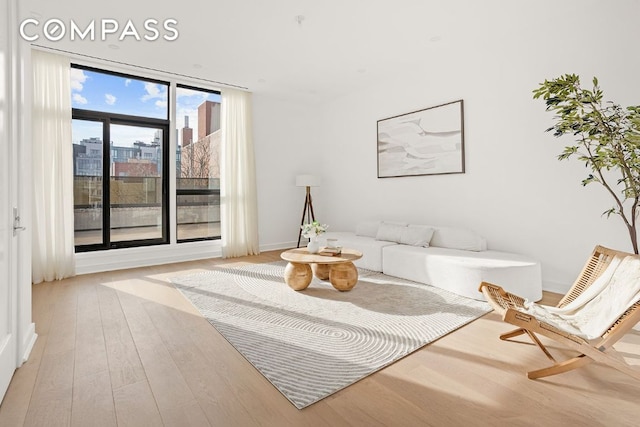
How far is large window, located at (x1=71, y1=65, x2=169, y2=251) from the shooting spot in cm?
467

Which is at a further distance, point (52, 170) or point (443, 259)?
point (52, 170)

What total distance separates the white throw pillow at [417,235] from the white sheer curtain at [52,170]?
14.8 ft

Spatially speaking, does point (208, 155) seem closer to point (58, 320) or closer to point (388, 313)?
→ point (58, 320)

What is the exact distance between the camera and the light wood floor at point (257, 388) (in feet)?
5.30

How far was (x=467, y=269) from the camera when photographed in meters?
3.40

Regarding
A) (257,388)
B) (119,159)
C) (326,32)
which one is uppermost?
(326,32)

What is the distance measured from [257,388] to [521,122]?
396 cm

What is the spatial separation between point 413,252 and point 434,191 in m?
1.20

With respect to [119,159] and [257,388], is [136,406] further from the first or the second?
[119,159]

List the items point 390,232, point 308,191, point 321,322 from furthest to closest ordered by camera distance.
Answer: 1. point 308,191
2. point 390,232
3. point 321,322

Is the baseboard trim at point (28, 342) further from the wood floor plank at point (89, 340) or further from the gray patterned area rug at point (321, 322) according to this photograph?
the gray patterned area rug at point (321, 322)

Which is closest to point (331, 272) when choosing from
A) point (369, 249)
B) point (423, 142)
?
point (369, 249)

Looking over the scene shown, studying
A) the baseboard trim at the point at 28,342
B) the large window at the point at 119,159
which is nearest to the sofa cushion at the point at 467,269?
the baseboard trim at the point at 28,342

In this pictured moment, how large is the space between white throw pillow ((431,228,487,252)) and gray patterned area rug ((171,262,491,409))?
752 mm
